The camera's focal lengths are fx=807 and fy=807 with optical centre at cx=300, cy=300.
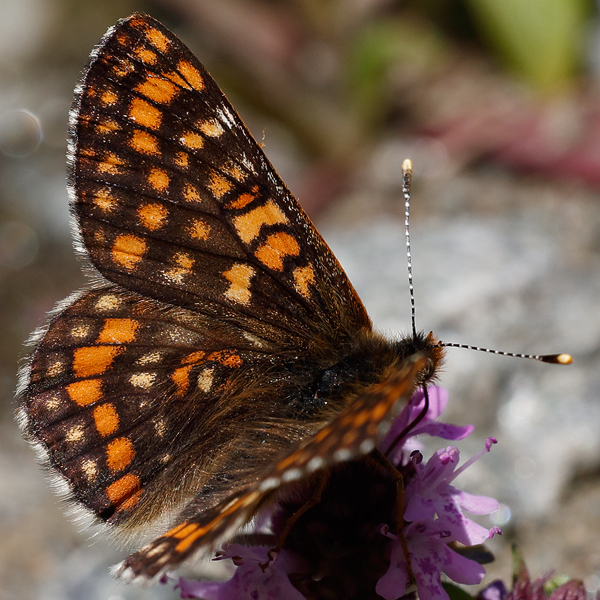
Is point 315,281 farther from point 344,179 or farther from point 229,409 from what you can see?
point 344,179

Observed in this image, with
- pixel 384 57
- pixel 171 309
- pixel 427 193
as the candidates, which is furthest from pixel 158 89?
pixel 384 57

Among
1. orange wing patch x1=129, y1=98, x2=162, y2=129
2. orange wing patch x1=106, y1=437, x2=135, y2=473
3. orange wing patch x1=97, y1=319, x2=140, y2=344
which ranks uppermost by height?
orange wing patch x1=129, y1=98, x2=162, y2=129

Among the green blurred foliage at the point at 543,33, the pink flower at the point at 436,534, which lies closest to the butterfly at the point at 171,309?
the pink flower at the point at 436,534

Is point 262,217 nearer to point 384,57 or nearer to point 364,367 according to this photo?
point 364,367

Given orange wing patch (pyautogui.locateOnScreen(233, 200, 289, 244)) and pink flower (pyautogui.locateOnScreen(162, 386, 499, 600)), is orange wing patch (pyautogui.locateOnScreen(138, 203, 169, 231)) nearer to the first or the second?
orange wing patch (pyautogui.locateOnScreen(233, 200, 289, 244))

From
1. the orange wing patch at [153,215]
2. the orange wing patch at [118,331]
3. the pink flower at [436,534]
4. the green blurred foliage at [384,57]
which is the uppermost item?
the green blurred foliage at [384,57]

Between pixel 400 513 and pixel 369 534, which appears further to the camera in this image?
pixel 369 534

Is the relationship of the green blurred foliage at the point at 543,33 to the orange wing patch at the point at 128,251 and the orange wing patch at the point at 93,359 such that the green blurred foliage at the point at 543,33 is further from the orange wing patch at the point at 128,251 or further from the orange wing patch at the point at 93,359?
the orange wing patch at the point at 93,359

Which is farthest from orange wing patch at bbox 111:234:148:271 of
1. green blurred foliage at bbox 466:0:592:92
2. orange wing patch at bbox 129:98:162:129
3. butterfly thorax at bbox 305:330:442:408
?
green blurred foliage at bbox 466:0:592:92
